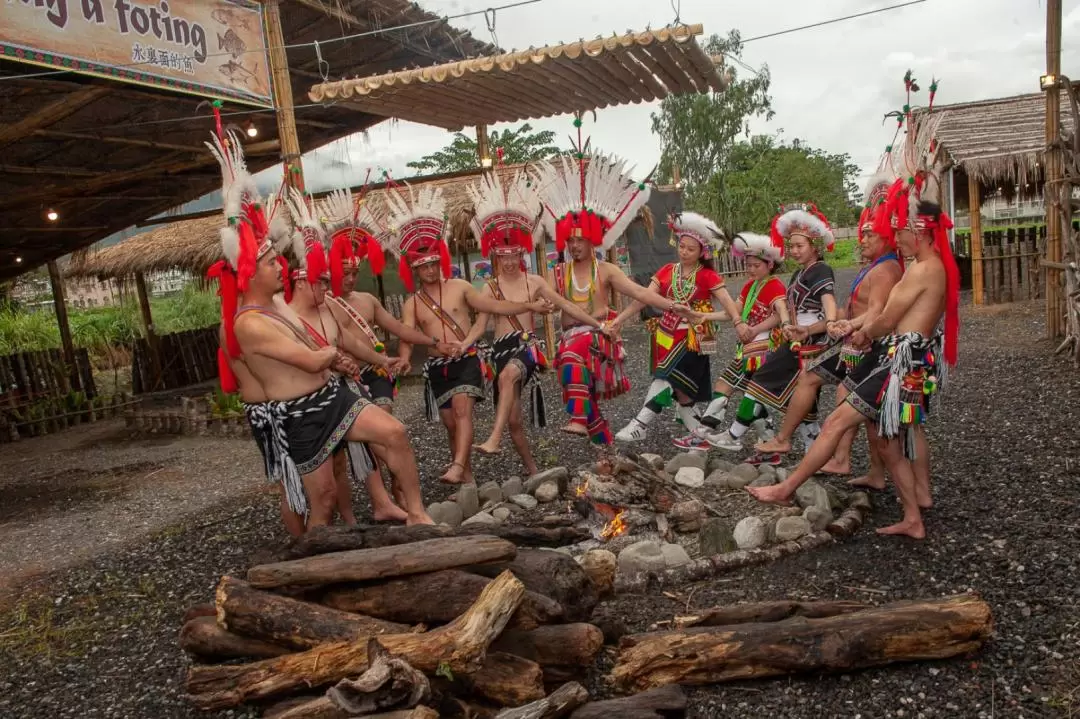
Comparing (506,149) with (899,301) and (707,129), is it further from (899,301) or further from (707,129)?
(899,301)

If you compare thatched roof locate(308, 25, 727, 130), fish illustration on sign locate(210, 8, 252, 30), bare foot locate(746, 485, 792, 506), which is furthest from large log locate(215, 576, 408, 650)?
fish illustration on sign locate(210, 8, 252, 30)

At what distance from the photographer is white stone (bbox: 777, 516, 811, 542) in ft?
13.3

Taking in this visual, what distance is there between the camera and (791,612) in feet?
9.86

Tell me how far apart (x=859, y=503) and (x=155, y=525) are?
4684 mm

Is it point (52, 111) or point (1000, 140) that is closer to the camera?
point (52, 111)

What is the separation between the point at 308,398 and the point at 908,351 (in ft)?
9.57

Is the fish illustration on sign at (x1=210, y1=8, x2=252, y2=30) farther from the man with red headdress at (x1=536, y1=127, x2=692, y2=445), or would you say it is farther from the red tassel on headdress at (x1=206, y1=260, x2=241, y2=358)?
the red tassel on headdress at (x1=206, y1=260, x2=241, y2=358)

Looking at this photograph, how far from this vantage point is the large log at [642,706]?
8.33ft

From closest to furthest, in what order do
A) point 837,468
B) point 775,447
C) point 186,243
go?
point 837,468
point 775,447
point 186,243

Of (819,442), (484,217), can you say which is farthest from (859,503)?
(484,217)

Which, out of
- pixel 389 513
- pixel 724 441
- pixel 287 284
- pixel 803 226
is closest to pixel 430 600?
pixel 389 513

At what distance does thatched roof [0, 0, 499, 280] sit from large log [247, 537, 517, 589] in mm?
5568

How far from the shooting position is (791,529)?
4.05 m

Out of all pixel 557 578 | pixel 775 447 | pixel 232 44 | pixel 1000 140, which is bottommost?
pixel 775 447
